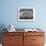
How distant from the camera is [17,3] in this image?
13.0 ft

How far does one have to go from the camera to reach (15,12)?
3977 millimetres

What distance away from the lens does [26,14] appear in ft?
13.1

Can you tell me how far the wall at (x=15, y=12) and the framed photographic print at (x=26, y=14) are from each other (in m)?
0.12

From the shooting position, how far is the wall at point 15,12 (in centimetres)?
397

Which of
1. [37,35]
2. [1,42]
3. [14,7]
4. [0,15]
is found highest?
[14,7]

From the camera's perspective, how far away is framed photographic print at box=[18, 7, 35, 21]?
156 inches

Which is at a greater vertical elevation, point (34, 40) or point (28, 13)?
point (28, 13)

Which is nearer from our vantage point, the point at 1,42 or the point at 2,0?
the point at 1,42

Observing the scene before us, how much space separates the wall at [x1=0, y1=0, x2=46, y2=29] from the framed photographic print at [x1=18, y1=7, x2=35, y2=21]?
117mm

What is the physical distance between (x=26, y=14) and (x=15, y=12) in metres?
0.35

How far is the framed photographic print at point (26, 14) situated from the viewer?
3965 millimetres

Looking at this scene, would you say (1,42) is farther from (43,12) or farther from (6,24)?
(43,12)

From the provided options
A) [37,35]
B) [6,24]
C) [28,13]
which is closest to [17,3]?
[28,13]

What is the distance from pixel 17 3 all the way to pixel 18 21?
0.57 m
